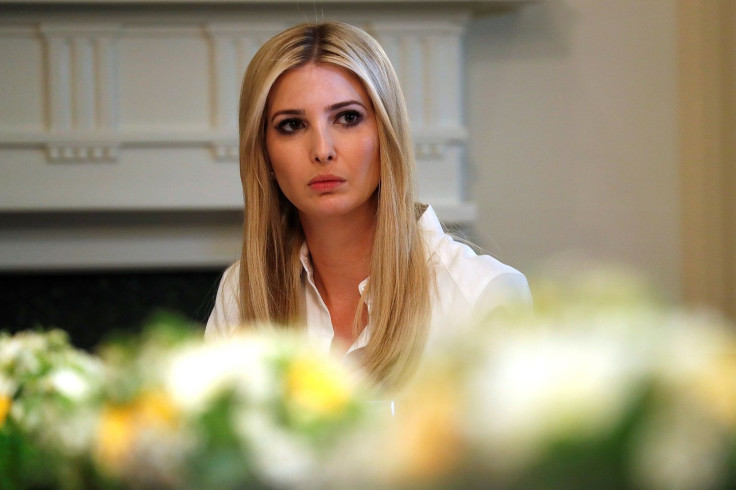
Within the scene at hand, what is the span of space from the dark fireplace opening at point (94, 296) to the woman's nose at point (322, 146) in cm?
108

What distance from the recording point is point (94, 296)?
2.44 m

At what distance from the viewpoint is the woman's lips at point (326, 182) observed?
1.42 metres

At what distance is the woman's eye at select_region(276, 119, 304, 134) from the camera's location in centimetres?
149

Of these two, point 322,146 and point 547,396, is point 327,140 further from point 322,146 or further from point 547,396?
point 547,396

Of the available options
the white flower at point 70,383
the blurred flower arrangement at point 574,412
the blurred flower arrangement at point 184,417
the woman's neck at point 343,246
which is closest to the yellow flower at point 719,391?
the blurred flower arrangement at point 574,412

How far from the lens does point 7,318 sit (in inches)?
96.1

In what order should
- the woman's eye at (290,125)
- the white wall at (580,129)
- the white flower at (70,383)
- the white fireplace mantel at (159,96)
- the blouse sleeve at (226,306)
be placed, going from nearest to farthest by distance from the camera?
1. the white flower at (70,383)
2. the woman's eye at (290,125)
3. the blouse sleeve at (226,306)
4. the white fireplace mantel at (159,96)
5. the white wall at (580,129)

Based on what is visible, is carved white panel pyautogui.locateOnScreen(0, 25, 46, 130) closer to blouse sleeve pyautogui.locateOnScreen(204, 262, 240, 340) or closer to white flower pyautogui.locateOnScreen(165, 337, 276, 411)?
blouse sleeve pyautogui.locateOnScreen(204, 262, 240, 340)

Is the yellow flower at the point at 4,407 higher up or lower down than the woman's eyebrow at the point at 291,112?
lower down

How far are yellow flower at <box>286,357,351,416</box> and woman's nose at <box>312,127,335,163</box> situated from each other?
105 cm

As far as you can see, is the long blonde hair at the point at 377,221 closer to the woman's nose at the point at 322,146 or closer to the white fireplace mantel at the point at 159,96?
the woman's nose at the point at 322,146

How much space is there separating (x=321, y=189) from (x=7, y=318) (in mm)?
1350

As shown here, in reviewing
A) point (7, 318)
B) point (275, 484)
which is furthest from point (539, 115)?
point (275, 484)

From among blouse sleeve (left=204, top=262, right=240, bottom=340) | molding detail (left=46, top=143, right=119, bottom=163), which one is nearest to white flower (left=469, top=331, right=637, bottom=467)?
blouse sleeve (left=204, top=262, right=240, bottom=340)
